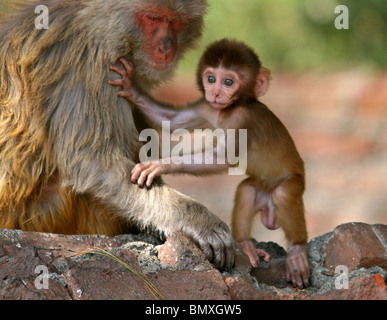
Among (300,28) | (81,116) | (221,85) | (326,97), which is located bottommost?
(326,97)

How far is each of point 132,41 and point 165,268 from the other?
179 centimetres

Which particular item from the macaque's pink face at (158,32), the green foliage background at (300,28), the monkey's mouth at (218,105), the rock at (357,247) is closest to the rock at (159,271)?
the rock at (357,247)

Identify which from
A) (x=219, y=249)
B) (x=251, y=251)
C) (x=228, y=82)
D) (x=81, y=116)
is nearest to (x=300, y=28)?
(x=228, y=82)

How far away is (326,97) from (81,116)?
29.2ft

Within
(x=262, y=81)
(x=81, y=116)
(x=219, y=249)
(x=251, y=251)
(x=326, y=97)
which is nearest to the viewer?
(x=219, y=249)

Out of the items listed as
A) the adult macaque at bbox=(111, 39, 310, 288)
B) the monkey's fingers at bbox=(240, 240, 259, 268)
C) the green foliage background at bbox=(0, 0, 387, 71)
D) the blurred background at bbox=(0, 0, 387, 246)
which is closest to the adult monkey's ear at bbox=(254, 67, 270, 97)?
the adult macaque at bbox=(111, 39, 310, 288)

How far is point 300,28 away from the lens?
13219 millimetres

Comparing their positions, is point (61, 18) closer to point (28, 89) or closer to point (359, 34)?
point (28, 89)

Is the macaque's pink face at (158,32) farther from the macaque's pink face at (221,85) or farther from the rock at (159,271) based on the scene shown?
the rock at (159,271)

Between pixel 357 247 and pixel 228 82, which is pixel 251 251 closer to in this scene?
pixel 357 247

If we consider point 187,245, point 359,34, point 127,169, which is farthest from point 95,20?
point 359,34

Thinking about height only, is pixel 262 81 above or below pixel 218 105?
above

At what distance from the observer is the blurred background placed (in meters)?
12.9

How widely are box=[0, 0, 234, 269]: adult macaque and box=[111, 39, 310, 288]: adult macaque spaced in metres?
0.17
